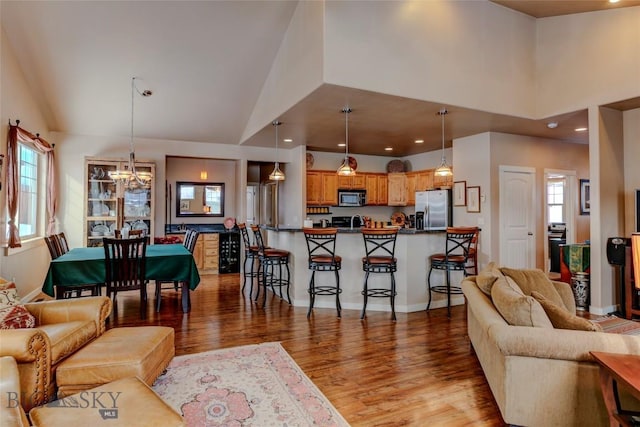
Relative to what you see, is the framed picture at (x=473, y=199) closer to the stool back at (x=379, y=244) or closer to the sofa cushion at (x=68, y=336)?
the stool back at (x=379, y=244)

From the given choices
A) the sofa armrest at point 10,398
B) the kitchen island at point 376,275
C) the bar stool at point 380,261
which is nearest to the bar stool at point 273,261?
the kitchen island at point 376,275

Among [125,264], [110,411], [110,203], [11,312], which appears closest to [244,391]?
[110,411]

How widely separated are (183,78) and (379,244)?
373cm

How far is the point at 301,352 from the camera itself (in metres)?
3.36

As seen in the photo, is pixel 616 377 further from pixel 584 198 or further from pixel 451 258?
pixel 584 198

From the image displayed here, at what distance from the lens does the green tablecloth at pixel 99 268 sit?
13.4 feet

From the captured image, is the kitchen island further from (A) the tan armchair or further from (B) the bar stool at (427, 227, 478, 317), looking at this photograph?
(A) the tan armchair

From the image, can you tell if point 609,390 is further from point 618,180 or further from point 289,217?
point 289,217

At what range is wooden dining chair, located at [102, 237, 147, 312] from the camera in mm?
4219

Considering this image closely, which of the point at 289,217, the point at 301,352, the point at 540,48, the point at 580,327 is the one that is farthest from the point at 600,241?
the point at 289,217

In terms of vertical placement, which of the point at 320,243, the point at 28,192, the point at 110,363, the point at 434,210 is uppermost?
the point at 28,192

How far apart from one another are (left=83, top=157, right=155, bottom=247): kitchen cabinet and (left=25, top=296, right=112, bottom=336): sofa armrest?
3987mm

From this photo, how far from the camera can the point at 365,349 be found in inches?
136

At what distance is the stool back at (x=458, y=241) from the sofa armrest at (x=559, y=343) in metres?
2.61
